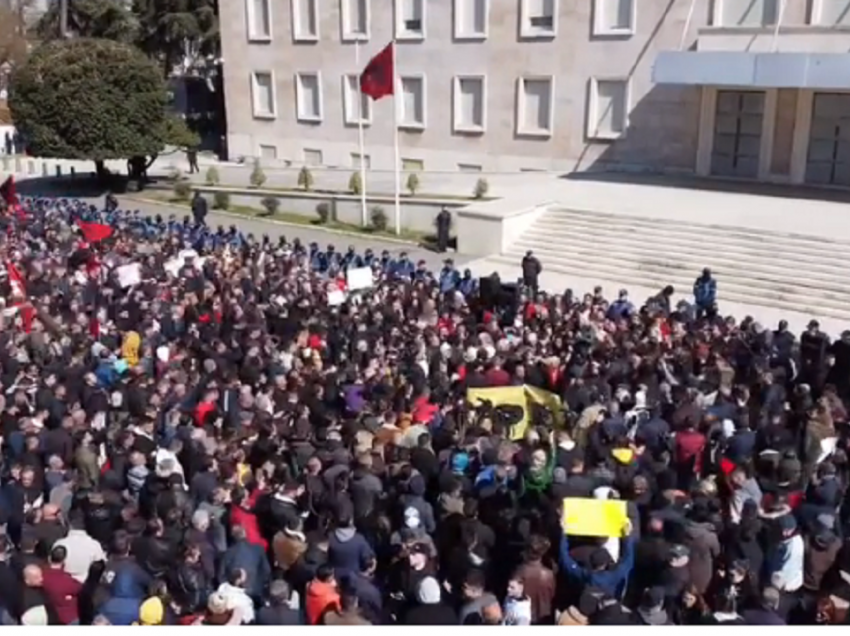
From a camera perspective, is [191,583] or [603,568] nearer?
[191,583]

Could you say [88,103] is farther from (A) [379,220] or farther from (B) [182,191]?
(A) [379,220]

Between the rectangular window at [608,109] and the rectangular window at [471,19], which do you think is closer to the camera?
the rectangular window at [608,109]

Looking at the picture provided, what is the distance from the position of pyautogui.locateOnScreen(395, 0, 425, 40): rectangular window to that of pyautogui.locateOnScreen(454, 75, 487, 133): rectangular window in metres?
2.36

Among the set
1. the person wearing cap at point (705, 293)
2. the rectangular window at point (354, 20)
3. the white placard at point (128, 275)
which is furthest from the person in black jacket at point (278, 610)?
the rectangular window at point (354, 20)

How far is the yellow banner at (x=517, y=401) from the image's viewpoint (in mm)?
10695

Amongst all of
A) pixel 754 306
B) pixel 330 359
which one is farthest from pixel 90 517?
pixel 754 306

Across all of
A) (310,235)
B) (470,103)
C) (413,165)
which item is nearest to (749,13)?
(470,103)

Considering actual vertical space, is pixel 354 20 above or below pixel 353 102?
above

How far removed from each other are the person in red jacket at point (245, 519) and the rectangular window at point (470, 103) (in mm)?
26779

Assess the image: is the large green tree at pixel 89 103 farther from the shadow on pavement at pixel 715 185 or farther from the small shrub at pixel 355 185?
the shadow on pavement at pixel 715 185

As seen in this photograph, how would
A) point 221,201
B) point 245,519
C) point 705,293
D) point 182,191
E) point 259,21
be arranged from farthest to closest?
1. point 259,21
2. point 182,191
3. point 221,201
4. point 705,293
5. point 245,519

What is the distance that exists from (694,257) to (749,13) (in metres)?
10.1

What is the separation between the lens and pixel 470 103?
1330 inches

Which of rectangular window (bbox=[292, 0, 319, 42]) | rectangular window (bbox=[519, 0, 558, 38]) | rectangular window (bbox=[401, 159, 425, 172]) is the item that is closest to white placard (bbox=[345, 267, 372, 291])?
rectangular window (bbox=[519, 0, 558, 38])
